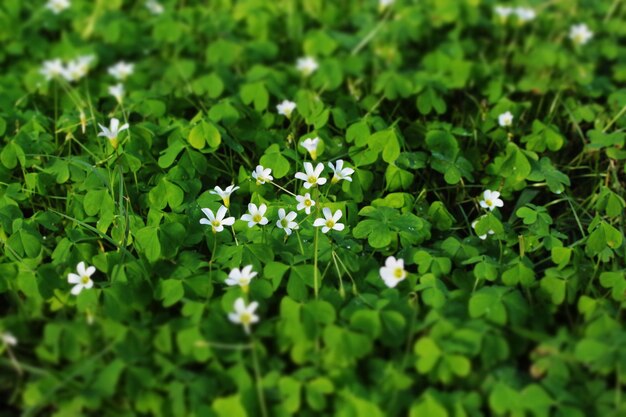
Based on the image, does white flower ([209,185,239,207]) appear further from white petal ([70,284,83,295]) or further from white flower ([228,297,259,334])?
white petal ([70,284,83,295])

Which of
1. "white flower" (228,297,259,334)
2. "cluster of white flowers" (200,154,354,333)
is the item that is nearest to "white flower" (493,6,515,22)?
"cluster of white flowers" (200,154,354,333)

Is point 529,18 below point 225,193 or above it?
above

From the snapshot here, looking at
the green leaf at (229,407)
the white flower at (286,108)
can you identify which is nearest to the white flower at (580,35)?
the white flower at (286,108)

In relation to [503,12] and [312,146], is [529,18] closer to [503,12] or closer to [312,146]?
[503,12]

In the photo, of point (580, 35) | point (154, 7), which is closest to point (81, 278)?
point (154, 7)

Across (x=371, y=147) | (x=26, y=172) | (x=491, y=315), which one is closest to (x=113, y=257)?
(x=26, y=172)

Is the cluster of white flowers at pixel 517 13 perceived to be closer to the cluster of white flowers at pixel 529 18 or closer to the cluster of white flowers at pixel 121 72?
the cluster of white flowers at pixel 529 18
